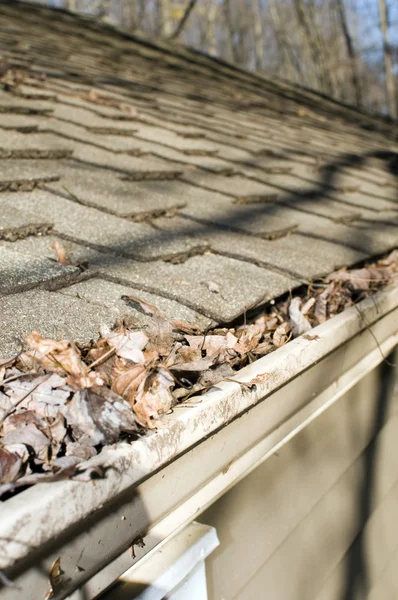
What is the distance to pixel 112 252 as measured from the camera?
5.19 ft

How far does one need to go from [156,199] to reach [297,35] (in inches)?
862

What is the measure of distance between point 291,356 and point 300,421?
40cm

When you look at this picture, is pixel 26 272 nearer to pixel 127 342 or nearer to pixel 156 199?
pixel 127 342

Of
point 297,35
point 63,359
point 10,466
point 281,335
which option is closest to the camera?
point 10,466

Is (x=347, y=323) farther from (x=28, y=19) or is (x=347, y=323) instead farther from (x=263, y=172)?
(x=28, y=19)

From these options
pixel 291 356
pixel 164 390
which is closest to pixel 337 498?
pixel 291 356

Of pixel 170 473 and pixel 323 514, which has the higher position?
pixel 170 473

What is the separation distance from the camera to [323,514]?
1971mm

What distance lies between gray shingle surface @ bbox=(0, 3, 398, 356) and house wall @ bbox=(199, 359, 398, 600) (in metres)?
0.51

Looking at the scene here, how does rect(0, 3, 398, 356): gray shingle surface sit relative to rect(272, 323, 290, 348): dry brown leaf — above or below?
above

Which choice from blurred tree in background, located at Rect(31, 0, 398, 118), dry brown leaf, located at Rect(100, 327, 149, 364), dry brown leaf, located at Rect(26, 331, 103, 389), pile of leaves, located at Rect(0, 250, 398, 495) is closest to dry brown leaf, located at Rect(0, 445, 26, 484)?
pile of leaves, located at Rect(0, 250, 398, 495)

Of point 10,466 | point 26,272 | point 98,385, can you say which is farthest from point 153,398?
point 26,272

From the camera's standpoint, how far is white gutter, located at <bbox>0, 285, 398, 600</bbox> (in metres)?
0.78

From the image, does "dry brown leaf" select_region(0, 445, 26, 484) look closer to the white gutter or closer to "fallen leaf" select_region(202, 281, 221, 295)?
the white gutter
